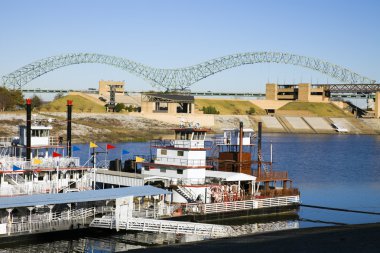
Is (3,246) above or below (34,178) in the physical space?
below

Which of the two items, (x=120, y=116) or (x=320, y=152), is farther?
(x=120, y=116)

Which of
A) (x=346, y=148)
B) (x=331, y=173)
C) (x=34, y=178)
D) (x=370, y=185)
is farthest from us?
(x=346, y=148)

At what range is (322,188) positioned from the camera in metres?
75.6

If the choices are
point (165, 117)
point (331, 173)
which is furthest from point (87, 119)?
point (331, 173)

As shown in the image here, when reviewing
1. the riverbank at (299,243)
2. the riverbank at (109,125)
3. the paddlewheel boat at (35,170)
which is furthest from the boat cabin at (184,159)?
the riverbank at (109,125)

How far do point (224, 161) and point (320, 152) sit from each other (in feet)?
216

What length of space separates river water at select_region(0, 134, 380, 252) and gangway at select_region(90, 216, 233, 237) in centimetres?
81

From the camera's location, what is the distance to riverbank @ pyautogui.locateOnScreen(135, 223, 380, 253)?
33781 mm

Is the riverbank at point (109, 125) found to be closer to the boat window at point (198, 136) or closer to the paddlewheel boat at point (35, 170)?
the boat window at point (198, 136)

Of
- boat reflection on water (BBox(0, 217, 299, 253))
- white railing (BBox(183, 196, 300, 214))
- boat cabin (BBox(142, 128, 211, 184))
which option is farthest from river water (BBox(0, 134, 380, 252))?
boat cabin (BBox(142, 128, 211, 184))

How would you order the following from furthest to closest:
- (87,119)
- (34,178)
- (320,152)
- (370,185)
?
(87,119) < (320,152) < (370,185) < (34,178)

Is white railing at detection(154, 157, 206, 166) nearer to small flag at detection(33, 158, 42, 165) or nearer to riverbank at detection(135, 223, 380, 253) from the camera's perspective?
small flag at detection(33, 158, 42, 165)

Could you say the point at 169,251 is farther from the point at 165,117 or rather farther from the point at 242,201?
the point at 165,117

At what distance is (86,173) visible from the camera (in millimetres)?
54875
